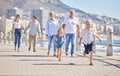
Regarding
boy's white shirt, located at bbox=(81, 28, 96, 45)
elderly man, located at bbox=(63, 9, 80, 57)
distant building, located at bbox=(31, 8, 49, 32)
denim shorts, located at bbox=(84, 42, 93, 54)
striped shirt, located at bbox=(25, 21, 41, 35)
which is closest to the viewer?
denim shorts, located at bbox=(84, 42, 93, 54)

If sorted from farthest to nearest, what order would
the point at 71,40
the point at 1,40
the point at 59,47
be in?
the point at 1,40
the point at 71,40
the point at 59,47

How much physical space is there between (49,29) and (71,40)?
4.00 ft

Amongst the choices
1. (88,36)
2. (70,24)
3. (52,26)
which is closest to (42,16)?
(52,26)

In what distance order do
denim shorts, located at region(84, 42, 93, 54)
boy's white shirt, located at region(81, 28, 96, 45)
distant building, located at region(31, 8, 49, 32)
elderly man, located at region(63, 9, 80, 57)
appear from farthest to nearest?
1. distant building, located at region(31, 8, 49, 32)
2. elderly man, located at region(63, 9, 80, 57)
3. boy's white shirt, located at region(81, 28, 96, 45)
4. denim shorts, located at region(84, 42, 93, 54)

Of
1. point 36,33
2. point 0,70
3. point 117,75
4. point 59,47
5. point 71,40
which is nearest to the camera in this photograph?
point 117,75

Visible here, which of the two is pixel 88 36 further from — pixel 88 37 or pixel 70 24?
pixel 70 24

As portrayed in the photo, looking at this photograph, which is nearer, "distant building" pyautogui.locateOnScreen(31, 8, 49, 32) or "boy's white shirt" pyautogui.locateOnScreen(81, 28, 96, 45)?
"boy's white shirt" pyautogui.locateOnScreen(81, 28, 96, 45)

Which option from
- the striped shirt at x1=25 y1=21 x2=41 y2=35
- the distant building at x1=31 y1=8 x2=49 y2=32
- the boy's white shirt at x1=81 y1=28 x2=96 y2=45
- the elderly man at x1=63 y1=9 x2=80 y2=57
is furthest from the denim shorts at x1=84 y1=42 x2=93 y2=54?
the distant building at x1=31 y1=8 x2=49 y2=32

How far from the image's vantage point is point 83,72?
440 inches

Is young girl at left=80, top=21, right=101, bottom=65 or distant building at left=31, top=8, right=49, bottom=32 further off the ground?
distant building at left=31, top=8, right=49, bottom=32

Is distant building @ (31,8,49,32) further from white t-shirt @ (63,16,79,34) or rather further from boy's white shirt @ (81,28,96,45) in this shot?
boy's white shirt @ (81,28,96,45)

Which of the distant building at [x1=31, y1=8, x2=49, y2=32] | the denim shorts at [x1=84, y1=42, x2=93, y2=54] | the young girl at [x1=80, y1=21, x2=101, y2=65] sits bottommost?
the denim shorts at [x1=84, y1=42, x2=93, y2=54]

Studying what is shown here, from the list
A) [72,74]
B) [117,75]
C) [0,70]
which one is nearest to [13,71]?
[0,70]

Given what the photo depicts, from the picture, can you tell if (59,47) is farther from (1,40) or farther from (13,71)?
(1,40)
